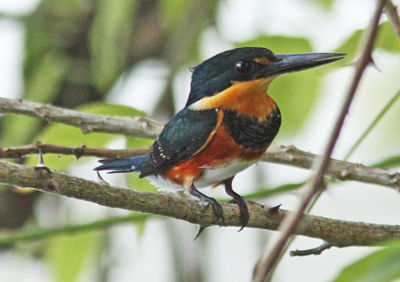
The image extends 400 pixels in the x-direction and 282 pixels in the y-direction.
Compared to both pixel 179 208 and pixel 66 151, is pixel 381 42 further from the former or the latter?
pixel 66 151

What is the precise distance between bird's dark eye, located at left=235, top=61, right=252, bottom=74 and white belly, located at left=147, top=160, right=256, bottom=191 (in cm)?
21

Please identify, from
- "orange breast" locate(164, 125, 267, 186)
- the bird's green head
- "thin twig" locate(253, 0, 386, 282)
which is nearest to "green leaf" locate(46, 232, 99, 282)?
"orange breast" locate(164, 125, 267, 186)

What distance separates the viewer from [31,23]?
6.95 feet

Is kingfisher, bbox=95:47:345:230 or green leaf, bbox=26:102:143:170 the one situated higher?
kingfisher, bbox=95:47:345:230

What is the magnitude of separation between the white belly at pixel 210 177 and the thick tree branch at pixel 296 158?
0.28 feet

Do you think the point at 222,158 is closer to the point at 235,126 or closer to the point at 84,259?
the point at 235,126

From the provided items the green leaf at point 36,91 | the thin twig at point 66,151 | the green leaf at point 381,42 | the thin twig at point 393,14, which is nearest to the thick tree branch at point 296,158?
the thin twig at point 66,151

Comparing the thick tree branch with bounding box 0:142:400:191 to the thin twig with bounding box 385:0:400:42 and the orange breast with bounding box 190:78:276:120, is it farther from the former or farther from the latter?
the thin twig with bounding box 385:0:400:42

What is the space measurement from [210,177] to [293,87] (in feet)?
0.99

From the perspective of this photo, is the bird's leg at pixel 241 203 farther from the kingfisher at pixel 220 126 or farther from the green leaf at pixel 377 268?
the green leaf at pixel 377 268

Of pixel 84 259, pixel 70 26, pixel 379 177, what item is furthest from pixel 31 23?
pixel 379 177

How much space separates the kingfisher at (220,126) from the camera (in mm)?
1401

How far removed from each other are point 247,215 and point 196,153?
330mm

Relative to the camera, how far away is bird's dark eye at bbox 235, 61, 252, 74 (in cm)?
138
